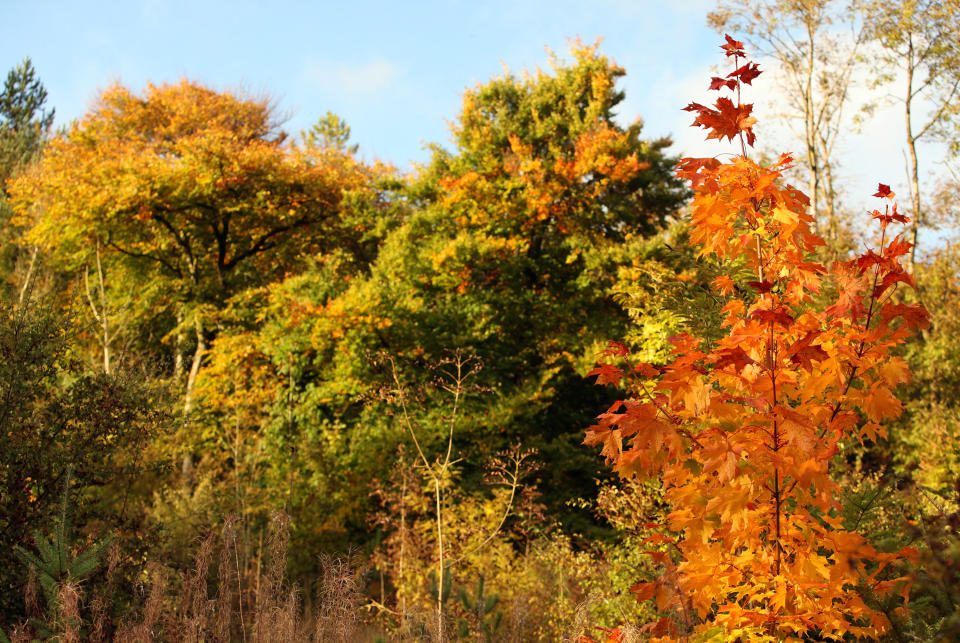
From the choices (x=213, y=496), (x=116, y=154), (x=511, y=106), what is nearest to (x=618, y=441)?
(x=213, y=496)

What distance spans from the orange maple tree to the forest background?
9.82 feet

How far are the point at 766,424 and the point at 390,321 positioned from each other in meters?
10.0

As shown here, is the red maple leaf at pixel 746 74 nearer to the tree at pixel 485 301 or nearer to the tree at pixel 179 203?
the tree at pixel 485 301

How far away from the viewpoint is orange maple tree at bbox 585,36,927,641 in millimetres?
2479

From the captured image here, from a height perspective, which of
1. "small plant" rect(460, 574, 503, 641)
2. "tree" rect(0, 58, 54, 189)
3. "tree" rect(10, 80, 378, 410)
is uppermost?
"tree" rect(0, 58, 54, 189)

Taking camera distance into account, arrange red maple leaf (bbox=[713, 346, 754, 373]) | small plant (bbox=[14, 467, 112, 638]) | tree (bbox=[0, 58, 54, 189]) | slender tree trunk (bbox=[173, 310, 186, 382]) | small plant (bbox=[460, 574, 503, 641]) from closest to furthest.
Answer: red maple leaf (bbox=[713, 346, 754, 373]) → small plant (bbox=[14, 467, 112, 638]) → small plant (bbox=[460, 574, 503, 641]) → slender tree trunk (bbox=[173, 310, 186, 382]) → tree (bbox=[0, 58, 54, 189])

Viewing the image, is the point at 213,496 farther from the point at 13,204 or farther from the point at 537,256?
the point at 13,204

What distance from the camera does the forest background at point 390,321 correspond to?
6.58m

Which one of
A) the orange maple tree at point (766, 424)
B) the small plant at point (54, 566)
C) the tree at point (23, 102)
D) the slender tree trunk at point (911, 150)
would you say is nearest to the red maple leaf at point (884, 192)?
the orange maple tree at point (766, 424)

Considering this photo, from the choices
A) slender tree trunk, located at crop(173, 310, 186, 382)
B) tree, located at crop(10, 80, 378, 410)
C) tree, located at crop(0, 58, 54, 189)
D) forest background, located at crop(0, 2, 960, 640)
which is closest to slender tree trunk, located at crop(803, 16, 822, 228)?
forest background, located at crop(0, 2, 960, 640)

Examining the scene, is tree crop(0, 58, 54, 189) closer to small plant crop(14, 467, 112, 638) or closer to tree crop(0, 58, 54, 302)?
tree crop(0, 58, 54, 302)

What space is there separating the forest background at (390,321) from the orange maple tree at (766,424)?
299 centimetres

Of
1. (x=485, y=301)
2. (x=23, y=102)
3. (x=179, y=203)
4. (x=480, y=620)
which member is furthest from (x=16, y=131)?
(x=480, y=620)

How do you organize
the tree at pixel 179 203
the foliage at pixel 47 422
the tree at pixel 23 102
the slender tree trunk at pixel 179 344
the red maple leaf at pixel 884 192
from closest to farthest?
the red maple leaf at pixel 884 192 < the foliage at pixel 47 422 < the tree at pixel 179 203 < the slender tree trunk at pixel 179 344 < the tree at pixel 23 102
